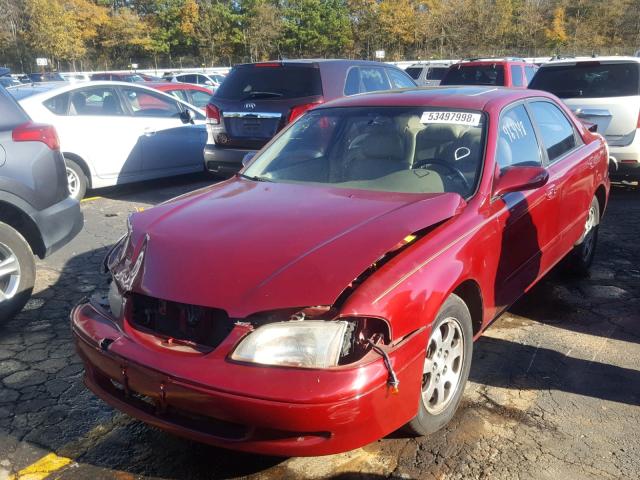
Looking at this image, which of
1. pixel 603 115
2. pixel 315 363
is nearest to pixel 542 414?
pixel 315 363

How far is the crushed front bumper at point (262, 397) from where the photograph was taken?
2207mm

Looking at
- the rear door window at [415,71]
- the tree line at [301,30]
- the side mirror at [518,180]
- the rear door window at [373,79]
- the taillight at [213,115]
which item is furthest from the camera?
the tree line at [301,30]

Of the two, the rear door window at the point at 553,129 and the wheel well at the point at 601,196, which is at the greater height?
the rear door window at the point at 553,129

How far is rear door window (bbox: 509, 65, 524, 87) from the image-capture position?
12516 mm

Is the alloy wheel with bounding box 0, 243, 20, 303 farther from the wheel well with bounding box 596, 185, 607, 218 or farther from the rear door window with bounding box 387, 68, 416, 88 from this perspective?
the rear door window with bounding box 387, 68, 416, 88

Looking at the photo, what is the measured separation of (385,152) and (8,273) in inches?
109

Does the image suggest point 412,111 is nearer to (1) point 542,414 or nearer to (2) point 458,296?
(2) point 458,296

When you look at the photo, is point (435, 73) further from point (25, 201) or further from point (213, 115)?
point (25, 201)

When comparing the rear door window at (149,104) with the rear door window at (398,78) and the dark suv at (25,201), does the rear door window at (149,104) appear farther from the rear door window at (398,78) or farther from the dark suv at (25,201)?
the dark suv at (25,201)

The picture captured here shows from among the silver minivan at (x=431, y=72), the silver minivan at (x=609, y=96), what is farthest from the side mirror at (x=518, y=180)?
the silver minivan at (x=431, y=72)

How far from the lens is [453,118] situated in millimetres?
3699

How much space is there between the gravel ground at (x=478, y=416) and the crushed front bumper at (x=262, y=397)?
1.28ft

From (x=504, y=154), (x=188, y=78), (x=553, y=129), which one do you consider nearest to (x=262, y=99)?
(x=553, y=129)

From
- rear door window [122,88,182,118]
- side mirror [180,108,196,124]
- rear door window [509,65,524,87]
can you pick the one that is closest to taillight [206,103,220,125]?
side mirror [180,108,196,124]
